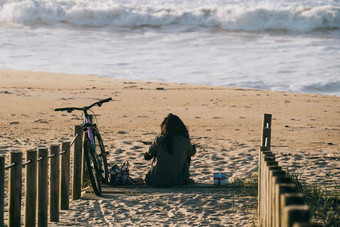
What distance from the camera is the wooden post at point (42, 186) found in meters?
5.36

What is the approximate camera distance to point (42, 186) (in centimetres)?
537

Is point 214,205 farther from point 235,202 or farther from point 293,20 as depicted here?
point 293,20

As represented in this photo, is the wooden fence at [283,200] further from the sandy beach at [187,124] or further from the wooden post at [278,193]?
the sandy beach at [187,124]

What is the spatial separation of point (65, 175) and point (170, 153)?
4.75ft

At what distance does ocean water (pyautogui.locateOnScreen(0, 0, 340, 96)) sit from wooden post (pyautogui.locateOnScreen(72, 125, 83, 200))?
36.0ft

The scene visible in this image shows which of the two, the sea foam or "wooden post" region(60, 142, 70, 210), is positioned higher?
the sea foam

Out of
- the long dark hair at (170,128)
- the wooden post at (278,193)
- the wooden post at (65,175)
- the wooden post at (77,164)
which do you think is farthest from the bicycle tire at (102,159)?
the wooden post at (278,193)

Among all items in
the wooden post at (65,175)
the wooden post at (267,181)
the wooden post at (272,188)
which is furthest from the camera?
the wooden post at (65,175)

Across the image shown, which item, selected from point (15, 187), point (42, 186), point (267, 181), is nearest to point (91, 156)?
point (42, 186)

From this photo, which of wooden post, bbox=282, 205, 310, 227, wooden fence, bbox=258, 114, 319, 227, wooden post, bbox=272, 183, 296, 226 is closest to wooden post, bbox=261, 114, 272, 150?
wooden fence, bbox=258, 114, 319, 227

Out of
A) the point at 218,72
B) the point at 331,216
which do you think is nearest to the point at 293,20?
the point at 218,72

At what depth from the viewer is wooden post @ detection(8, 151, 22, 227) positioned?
484cm

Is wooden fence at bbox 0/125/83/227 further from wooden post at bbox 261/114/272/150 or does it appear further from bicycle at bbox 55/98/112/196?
wooden post at bbox 261/114/272/150

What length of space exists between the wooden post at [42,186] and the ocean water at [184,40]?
12.4 metres
